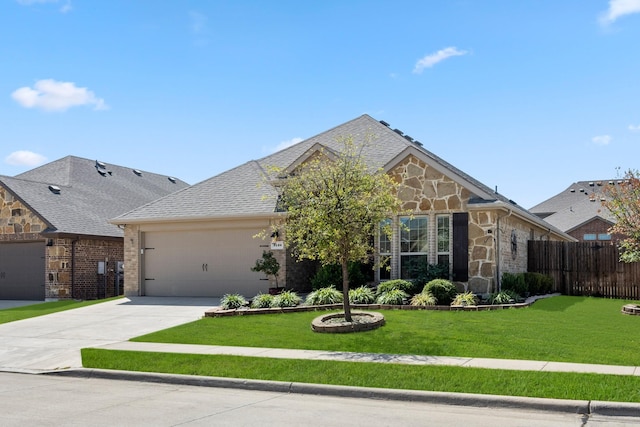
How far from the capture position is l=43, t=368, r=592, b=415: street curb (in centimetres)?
854

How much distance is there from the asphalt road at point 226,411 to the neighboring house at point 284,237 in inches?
377

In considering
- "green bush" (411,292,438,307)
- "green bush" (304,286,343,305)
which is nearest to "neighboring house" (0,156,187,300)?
"green bush" (304,286,343,305)

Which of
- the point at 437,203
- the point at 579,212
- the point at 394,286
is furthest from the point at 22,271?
the point at 579,212

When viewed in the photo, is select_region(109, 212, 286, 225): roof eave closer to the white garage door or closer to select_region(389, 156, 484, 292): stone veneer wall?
the white garage door

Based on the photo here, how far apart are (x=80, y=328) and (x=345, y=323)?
7579mm

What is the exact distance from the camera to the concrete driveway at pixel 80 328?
13844 millimetres

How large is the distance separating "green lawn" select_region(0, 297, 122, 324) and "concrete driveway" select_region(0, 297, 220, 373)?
67 cm

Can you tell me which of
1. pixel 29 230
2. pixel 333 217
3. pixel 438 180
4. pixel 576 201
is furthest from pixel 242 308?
pixel 576 201

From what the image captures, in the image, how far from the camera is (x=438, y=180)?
20.2 m

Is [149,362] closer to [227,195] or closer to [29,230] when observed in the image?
[227,195]

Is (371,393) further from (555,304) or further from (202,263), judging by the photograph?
(202,263)

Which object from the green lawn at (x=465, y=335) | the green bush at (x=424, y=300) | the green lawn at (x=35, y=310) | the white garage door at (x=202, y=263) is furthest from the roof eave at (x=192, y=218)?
the green bush at (x=424, y=300)

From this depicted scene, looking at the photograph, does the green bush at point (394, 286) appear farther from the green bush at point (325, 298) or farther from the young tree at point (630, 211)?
the young tree at point (630, 211)

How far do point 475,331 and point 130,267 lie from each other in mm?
15091
